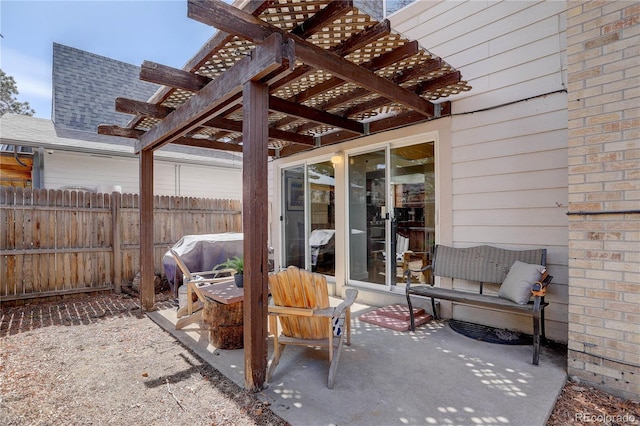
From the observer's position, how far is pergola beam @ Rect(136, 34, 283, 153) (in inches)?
80.5

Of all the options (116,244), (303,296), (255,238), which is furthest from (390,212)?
(116,244)

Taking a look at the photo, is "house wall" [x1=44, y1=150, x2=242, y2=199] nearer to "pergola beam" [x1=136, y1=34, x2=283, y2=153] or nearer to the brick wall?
"pergola beam" [x1=136, y1=34, x2=283, y2=153]

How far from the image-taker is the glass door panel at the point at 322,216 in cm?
545

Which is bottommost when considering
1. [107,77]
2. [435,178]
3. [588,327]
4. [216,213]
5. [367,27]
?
[588,327]

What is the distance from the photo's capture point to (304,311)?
2.39 metres

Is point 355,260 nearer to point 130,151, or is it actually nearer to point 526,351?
point 526,351

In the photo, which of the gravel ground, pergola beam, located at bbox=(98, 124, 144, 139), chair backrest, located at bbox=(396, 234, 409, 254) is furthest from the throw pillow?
pergola beam, located at bbox=(98, 124, 144, 139)

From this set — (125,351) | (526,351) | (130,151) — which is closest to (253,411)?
(125,351)

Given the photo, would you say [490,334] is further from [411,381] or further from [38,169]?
[38,169]

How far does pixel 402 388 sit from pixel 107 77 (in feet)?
39.5

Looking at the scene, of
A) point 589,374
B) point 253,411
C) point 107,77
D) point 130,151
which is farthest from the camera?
point 107,77

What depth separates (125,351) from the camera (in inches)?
122

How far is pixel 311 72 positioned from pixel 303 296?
6.16 ft

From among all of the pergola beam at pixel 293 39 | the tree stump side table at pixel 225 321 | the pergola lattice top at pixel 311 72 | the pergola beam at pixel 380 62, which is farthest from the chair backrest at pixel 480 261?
the tree stump side table at pixel 225 321
